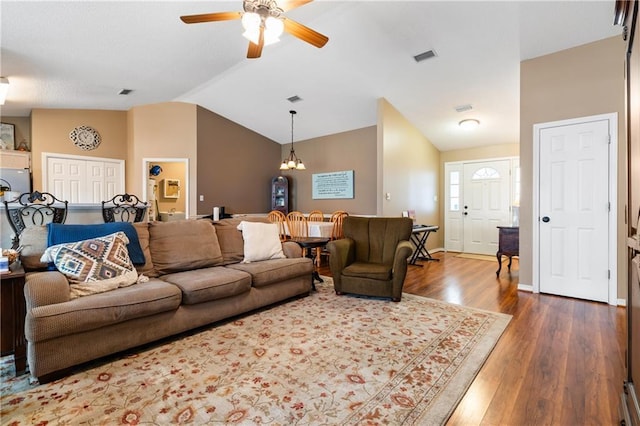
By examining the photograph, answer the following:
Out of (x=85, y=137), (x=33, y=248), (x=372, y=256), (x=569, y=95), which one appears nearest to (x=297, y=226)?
(x=372, y=256)

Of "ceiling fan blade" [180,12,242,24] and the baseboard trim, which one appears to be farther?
the baseboard trim

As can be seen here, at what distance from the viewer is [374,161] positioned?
20.7 ft

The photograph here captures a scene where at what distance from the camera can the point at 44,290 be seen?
1.76 meters

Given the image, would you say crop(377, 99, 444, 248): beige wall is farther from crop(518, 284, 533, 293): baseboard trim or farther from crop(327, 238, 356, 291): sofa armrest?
crop(518, 284, 533, 293): baseboard trim

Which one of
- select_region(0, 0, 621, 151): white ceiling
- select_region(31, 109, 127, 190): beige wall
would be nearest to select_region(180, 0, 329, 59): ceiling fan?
select_region(0, 0, 621, 151): white ceiling

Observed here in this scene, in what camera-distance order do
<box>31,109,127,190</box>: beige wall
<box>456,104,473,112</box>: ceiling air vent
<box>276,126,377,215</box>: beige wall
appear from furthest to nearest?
<box>276,126,377,215</box>: beige wall, <box>31,109,127,190</box>: beige wall, <box>456,104,473,112</box>: ceiling air vent

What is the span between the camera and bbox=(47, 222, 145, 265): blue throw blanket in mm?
2244

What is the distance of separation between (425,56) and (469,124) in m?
2.07

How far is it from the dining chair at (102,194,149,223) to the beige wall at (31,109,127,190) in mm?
2654

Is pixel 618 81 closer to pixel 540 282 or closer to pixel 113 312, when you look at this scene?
pixel 540 282

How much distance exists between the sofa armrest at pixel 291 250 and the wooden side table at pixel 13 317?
7.06ft

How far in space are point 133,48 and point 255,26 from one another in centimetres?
225

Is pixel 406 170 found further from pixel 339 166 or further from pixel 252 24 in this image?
pixel 252 24

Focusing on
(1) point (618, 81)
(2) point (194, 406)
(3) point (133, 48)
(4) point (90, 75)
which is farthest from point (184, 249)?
(1) point (618, 81)
